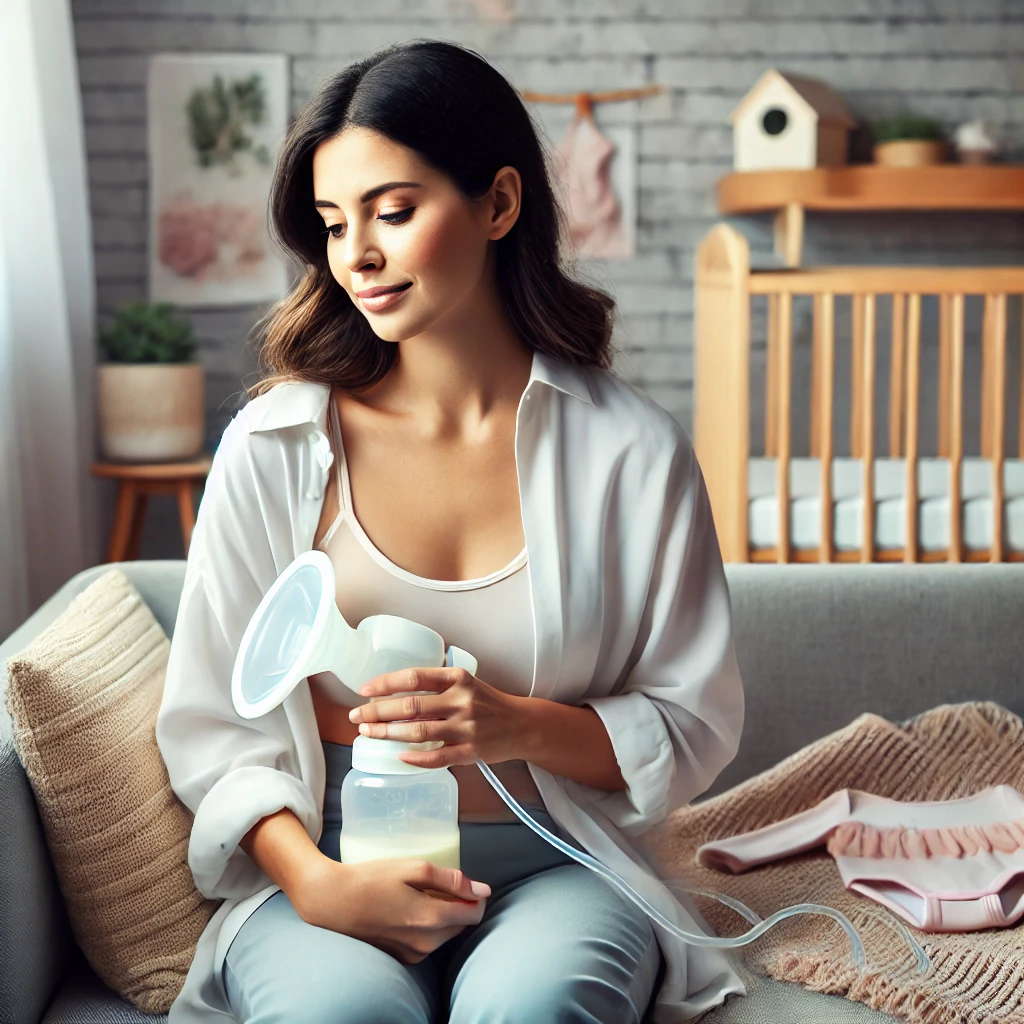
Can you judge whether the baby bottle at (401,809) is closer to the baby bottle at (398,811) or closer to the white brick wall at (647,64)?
the baby bottle at (398,811)

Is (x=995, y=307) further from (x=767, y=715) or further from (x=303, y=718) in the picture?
(x=303, y=718)

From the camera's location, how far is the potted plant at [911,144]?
3.75m

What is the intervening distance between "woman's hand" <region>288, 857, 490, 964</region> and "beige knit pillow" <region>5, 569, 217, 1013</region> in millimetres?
195

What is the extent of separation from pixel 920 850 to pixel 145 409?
2398mm

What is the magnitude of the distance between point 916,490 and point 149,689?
2.09 meters

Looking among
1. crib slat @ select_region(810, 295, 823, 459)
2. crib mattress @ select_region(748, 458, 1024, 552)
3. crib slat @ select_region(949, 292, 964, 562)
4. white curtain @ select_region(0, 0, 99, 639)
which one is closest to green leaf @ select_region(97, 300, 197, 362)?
white curtain @ select_region(0, 0, 99, 639)

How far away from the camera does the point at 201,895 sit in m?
1.25

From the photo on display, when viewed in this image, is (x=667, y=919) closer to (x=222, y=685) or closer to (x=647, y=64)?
(x=222, y=685)

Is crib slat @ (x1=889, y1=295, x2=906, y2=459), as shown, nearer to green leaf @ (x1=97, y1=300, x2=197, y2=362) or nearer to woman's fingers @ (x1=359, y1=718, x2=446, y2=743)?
green leaf @ (x1=97, y1=300, x2=197, y2=362)

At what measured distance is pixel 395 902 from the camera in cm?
104

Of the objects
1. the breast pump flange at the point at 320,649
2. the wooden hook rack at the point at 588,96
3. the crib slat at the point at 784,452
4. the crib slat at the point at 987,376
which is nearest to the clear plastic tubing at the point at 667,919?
the breast pump flange at the point at 320,649

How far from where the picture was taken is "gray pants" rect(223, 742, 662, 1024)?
3.33ft

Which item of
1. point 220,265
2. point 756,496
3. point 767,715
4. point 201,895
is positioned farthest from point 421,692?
point 220,265

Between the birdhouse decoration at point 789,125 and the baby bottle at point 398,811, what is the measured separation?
3.03m
